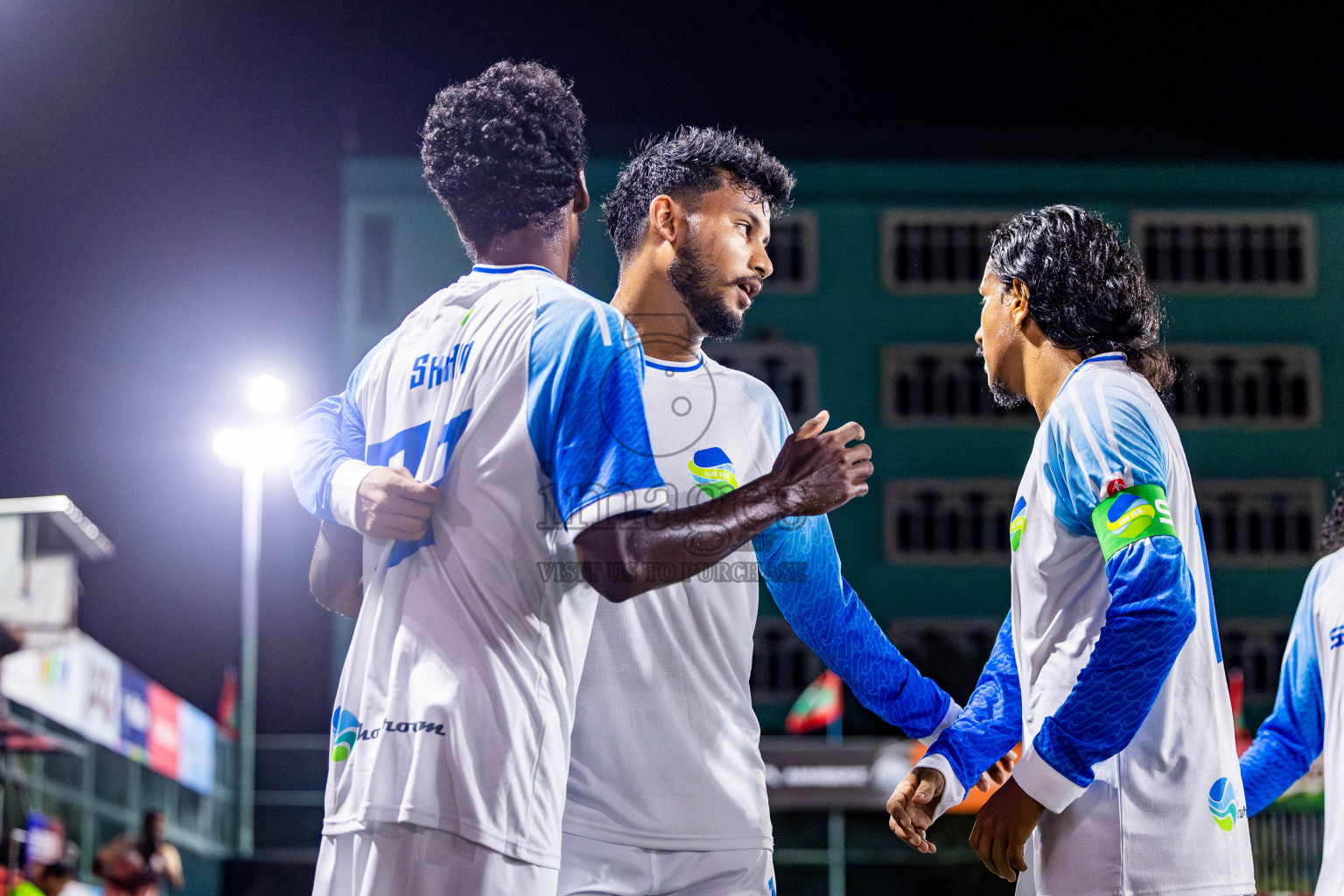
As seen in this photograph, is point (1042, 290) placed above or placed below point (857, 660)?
above

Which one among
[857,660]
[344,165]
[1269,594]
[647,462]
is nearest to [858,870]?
[1269,594]

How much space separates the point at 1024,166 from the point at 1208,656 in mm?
29049

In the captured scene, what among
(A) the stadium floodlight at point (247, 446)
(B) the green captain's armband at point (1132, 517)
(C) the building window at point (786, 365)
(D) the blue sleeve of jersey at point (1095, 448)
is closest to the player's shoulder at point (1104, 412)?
(D) the blue sleeve of jersey at point (1095, 448)

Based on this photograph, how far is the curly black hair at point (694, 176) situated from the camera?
15.2 ft

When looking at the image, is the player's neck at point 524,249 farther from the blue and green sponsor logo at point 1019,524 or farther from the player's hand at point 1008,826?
the player's hand at point 1008,826

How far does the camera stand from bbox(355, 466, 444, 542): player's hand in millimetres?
2818

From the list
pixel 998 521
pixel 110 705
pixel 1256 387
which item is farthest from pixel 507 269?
pixel 1256 387

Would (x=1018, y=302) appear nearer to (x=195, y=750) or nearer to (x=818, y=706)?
(x=195, y=750)

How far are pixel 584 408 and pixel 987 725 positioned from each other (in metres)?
1.76

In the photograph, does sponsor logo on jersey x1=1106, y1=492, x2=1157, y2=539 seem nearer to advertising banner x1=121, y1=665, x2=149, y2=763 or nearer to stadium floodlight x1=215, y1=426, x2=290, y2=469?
advertising banner x1=121, y1=665, x2=149, y2=763

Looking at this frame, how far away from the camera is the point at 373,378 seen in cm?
319

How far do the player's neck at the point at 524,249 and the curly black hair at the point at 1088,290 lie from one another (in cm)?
144

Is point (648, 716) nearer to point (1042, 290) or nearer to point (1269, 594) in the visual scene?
point (1042, 290)

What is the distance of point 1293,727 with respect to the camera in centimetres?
467
